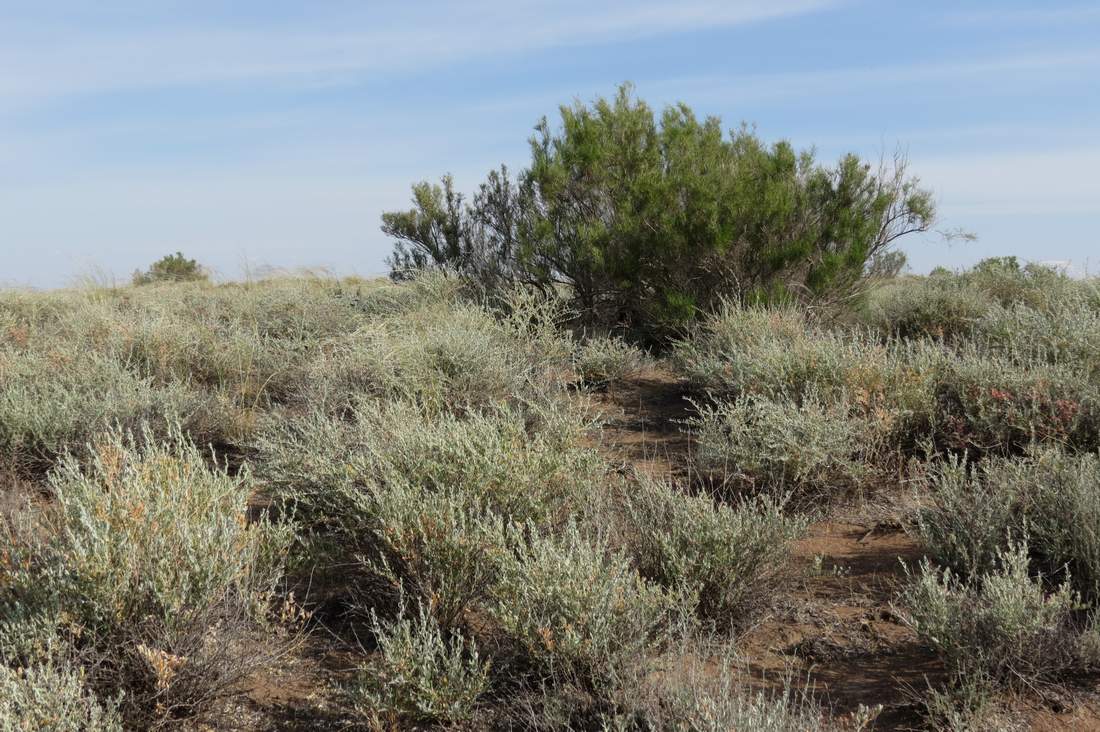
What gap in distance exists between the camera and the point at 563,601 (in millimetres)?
2840

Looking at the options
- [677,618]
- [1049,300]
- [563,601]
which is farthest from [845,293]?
[563,601]

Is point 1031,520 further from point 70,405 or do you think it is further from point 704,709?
point 70,405

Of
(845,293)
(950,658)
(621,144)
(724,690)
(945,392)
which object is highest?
(621,144)

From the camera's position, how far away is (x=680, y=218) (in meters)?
8.77

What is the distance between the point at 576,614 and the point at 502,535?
0.56 meters

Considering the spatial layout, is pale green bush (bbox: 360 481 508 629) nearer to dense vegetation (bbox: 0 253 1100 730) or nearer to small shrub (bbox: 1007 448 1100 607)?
dense vegetation (bbox: 0 253 1100 730)

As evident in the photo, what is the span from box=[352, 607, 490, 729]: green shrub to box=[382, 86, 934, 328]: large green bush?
6.31 m

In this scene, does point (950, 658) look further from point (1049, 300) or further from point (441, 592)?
point (1049, 300)

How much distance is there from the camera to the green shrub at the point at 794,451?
182 inches

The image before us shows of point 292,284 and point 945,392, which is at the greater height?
point 292,284

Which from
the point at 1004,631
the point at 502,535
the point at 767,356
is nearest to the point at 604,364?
the point at 767,356

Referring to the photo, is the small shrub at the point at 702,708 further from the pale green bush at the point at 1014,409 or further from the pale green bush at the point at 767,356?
the pale green bush at the point at 767,356

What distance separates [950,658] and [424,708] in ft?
5.98

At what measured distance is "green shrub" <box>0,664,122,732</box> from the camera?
2.35 m
